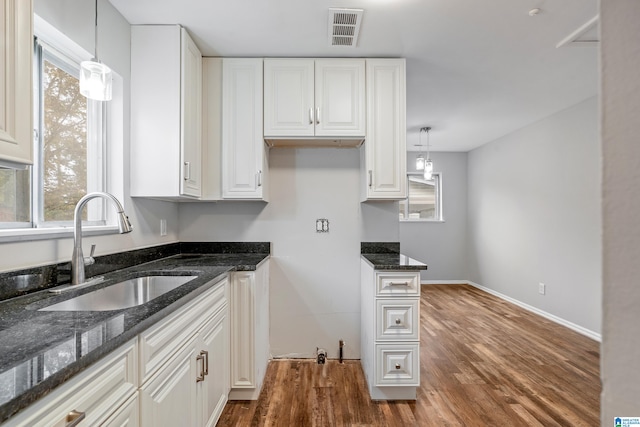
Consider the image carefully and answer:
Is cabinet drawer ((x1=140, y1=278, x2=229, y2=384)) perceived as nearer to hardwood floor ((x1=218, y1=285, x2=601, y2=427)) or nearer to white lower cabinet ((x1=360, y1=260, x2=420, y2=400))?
hardwood floor ((x1=218, y1=285, x2=601, y2=427))

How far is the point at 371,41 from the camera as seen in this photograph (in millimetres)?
2129

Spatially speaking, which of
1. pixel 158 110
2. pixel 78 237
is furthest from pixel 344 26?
pixel 78 237

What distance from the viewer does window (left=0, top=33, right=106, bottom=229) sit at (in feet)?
4.39

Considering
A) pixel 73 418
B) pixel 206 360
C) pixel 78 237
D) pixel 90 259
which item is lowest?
pixel 206 360

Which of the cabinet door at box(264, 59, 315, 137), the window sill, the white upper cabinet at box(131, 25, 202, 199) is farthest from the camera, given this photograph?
the cabinet door at box(264, 59, 315, 137)

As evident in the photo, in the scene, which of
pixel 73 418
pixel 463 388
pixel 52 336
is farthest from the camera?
pixel 463 388

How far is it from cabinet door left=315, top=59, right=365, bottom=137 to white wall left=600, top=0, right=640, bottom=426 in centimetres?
206

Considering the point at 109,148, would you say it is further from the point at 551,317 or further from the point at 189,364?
the point at 551,317

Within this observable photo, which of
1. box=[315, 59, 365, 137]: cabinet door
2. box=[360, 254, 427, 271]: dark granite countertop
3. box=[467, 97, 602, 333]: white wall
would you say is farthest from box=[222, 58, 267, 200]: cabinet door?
box=[467, 97, 602, 333]: white wall

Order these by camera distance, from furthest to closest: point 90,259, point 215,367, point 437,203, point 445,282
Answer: point 437,203
point 445,282
point 215,367
point 90,259

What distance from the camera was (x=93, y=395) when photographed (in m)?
0.78

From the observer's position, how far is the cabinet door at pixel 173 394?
1025mm

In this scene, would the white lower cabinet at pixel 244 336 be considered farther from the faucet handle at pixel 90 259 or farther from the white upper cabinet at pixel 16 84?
the white upper cabinet at pixel 16 84

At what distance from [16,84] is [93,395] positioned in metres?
0.91
